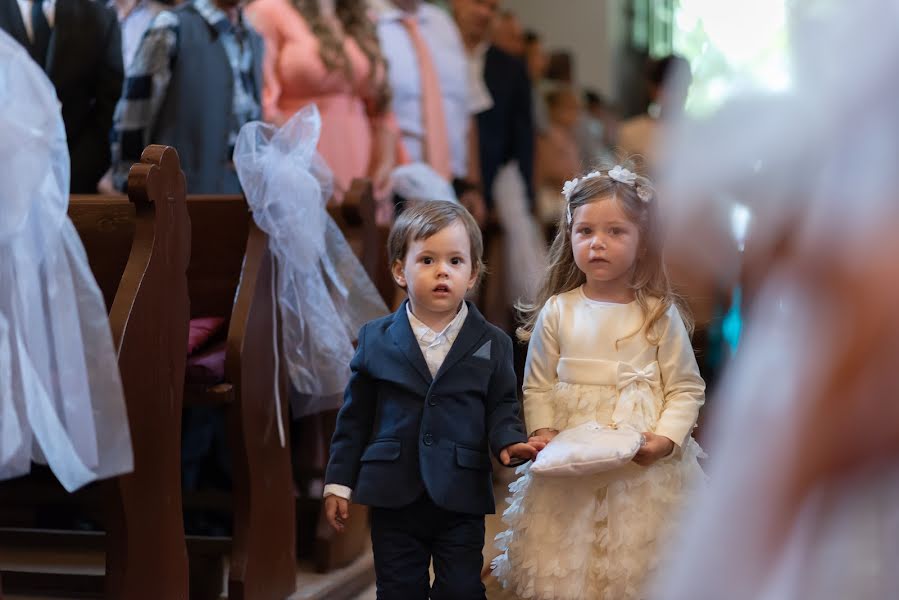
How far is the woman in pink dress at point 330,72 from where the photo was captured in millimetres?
4949

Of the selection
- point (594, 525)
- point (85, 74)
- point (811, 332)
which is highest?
point (811, 332)

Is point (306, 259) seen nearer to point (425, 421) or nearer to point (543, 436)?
point (425, 421)

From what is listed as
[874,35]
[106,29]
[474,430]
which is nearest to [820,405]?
[874,35]

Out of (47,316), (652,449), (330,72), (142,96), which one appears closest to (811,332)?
(652,449)

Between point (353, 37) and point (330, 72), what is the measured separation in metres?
0.30

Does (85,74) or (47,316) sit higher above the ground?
(85,74)

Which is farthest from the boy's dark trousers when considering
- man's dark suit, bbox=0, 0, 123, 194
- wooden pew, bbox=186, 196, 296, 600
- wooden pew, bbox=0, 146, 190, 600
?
man's dark suit, bbox=0, 0, 123, 194

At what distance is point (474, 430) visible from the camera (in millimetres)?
2553

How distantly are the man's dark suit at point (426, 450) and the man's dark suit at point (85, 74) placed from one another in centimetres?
227

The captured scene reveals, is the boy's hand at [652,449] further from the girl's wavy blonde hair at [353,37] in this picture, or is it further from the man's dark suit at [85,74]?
the girl's wavy blonde hair at [353,37]

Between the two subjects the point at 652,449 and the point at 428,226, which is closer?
the point at 652,449

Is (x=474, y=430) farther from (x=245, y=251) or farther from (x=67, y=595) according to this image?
(x=67, y=595)

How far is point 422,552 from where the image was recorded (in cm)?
259

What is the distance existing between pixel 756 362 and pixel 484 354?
48.5 inches
